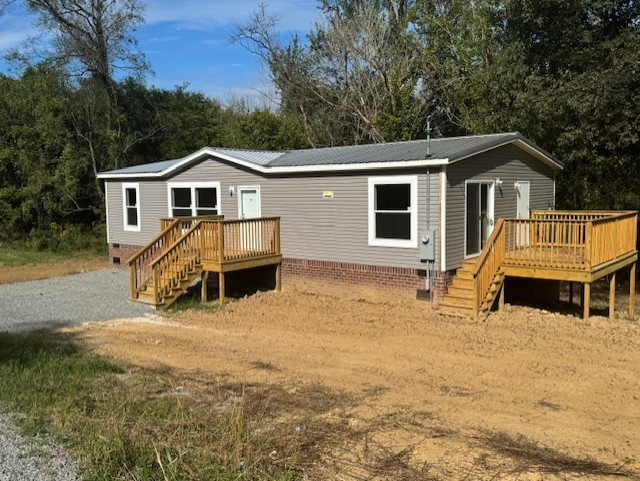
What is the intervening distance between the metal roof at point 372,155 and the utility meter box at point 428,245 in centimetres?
145

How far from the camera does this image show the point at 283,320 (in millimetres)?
11391

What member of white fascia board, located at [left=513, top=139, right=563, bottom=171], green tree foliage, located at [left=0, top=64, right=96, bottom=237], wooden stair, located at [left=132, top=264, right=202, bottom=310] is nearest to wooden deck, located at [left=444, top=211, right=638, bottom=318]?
white fascia board, located at [left=513, top=139, right=563, bottom=171]

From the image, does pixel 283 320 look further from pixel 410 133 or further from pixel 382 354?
pixel 410 133

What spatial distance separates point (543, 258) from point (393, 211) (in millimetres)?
3219

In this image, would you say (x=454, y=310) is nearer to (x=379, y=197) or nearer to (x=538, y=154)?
(x=379, y=197)

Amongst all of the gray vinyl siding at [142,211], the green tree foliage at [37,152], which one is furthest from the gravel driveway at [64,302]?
the green tree foliage at [37,152]

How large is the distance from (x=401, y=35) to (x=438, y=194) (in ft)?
64.2

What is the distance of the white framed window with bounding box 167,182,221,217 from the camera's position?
1584cm

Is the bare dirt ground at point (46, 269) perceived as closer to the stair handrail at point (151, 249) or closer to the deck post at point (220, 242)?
the stair handrail at point (151, 249)

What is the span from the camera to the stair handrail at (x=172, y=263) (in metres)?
12.2

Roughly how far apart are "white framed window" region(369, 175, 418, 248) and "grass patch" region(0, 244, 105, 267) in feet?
46.4

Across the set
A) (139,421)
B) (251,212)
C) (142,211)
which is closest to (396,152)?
(251,212)

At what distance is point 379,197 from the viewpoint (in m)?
12.9

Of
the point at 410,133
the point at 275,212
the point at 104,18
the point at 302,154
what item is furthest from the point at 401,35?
the point at 275,212
